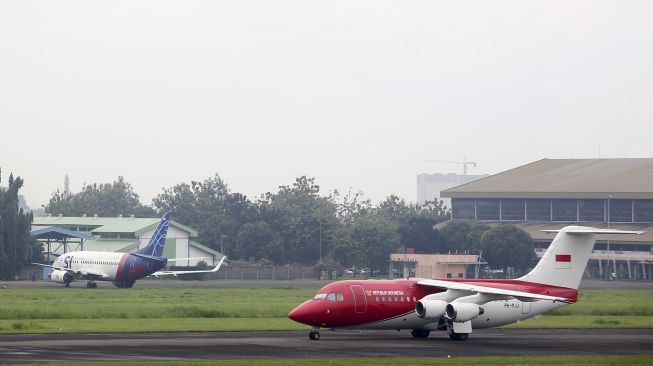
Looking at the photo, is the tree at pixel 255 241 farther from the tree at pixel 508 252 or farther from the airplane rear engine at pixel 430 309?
the airplane rear engine at pixel 430 309

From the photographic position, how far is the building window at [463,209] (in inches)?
6644

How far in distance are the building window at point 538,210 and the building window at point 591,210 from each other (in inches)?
179

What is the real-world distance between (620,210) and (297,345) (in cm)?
11388

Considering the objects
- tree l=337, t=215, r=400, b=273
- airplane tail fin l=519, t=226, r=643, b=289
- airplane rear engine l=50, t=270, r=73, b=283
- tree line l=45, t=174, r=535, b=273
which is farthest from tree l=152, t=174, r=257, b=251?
airplane tail fin l=519, t=226, r=643, b=289

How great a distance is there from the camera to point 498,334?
56844 mm

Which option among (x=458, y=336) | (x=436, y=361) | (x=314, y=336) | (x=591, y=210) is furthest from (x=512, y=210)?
(x=436, y=361)

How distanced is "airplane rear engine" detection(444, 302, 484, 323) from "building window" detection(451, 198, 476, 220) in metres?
116

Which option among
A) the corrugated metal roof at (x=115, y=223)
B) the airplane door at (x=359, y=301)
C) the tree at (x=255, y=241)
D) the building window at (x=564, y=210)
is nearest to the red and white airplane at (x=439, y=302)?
the airplane door at (x=359, y=301)

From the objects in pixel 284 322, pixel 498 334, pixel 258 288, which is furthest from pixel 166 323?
pixel 258 288

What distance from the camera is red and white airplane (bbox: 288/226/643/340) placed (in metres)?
51.7

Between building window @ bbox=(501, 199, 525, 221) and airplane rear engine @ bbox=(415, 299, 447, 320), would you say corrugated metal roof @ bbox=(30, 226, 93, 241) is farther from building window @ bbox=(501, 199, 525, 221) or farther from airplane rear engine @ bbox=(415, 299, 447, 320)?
airplane rear engine @ bbox=(415, 299, 447, 320)

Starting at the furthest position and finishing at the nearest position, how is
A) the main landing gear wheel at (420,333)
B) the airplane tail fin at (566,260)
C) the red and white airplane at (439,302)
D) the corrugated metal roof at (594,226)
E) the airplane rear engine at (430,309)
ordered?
the corrugated metal roof at (594,226)
the airplane tail fin at (566,260)
the main landing gear wheel at (420,333)
the airplane rear engine at (430,309)
the red and white airplane at (439,302)

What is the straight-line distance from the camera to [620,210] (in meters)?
155

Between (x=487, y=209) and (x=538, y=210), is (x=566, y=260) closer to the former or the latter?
(x=538, y=210)
